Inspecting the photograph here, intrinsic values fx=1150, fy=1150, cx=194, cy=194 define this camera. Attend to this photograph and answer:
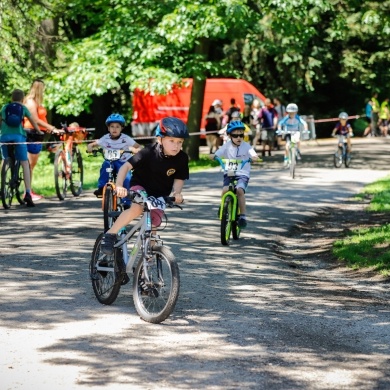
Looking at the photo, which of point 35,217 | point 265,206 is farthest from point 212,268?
point 265,206

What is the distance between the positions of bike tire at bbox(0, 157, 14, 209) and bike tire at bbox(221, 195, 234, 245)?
4.25 m

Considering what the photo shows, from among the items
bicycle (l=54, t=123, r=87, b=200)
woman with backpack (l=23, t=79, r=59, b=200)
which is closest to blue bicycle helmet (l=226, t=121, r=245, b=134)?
woman with backpack (l=23, t=79, r=59, b=200)

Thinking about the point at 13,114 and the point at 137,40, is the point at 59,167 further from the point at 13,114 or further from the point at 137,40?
the point at 137,40

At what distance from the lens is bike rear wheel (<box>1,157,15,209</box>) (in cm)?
1711

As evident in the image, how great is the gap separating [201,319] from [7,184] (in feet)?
29.5

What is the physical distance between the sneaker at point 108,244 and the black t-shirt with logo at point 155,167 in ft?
1.69

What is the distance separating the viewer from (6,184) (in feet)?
56.7

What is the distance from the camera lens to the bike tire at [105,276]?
30.3 ft

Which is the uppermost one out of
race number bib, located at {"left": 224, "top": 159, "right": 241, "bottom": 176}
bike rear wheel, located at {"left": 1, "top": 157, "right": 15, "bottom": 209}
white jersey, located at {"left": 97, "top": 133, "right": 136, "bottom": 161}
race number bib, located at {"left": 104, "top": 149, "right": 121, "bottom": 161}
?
white jersey, located at {"left": 97, "top": 133, "right": 136, "bottom": 161}

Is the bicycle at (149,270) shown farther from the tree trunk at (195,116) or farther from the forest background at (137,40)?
the tree trunk at (195,116)

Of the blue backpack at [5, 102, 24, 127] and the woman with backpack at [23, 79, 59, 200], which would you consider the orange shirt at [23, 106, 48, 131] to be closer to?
the woman with backpack at [23, 79, 59, 200]

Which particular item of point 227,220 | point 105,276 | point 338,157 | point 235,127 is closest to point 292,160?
point 338,157

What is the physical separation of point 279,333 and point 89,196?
1160cm

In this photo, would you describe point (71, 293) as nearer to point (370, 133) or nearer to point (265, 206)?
point (265, 206)
